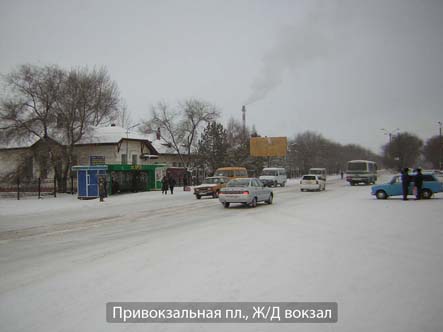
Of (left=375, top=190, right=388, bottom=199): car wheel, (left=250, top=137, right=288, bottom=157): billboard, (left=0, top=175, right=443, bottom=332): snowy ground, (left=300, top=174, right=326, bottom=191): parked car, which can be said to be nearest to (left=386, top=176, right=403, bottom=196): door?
(left=375, top=190, right=388, bottom=199): car wheel

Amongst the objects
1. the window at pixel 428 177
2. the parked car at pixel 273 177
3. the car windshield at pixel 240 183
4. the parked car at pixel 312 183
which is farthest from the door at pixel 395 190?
the parked car at pixel 273 177

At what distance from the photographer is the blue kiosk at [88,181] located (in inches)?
1254

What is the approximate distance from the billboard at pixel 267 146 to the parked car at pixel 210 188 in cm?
3259

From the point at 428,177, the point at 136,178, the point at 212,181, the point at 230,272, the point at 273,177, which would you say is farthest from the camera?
the point at 273,177

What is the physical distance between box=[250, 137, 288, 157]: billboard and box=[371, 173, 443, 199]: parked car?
3932cm

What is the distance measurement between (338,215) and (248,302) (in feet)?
36.9

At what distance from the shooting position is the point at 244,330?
4.84 meters

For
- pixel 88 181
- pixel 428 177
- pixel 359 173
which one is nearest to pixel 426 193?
pixel 428 177

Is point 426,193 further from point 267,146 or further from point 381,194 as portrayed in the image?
point 267,146

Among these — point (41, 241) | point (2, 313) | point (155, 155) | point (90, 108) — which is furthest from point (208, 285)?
Answer: point (155, 155)

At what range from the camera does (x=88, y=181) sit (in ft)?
105

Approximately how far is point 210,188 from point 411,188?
44.5 feet

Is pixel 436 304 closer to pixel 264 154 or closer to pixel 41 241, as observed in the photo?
pixel 41 241

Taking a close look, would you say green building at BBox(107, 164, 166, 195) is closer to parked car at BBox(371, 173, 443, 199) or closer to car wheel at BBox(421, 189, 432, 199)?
parked car at BBox(371, 173, 443, 199)
